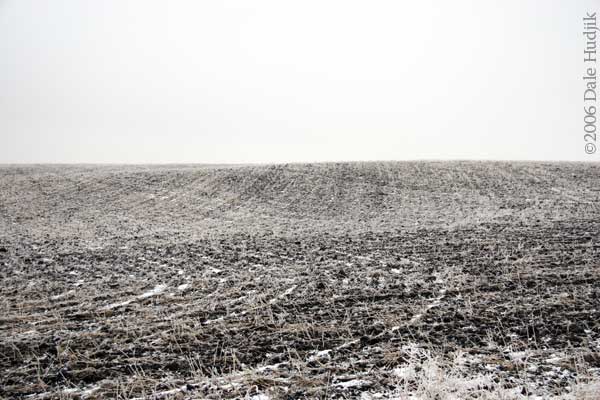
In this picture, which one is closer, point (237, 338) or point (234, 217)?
point (237, 338)

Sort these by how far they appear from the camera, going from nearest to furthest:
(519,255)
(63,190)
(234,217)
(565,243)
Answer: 1. (519,255)
2. (565,243)
3. (234,217)
4. (63,190)

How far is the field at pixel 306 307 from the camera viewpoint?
15.8 feet

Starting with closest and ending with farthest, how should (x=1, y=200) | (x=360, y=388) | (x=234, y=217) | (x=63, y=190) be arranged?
1. (x=360, y=388)
2. (x=234, y=217)
3. (x=1, y=200)
4. (x=63, y=190)

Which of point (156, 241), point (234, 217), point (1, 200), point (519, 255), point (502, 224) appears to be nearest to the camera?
point (519, 255)

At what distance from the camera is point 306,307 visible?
7.15 meters

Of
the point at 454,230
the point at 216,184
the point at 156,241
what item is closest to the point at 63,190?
the point at 216,184

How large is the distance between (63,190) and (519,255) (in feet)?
78.8

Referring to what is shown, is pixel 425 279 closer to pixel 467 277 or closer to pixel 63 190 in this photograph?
pixel 467 277

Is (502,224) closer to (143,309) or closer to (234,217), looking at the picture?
(234,217)

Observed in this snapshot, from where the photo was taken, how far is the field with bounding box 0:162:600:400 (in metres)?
4.82

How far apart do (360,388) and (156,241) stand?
10264mm

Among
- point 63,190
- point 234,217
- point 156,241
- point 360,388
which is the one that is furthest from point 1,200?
point 360,388

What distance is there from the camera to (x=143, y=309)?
283 inches

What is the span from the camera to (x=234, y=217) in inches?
753
